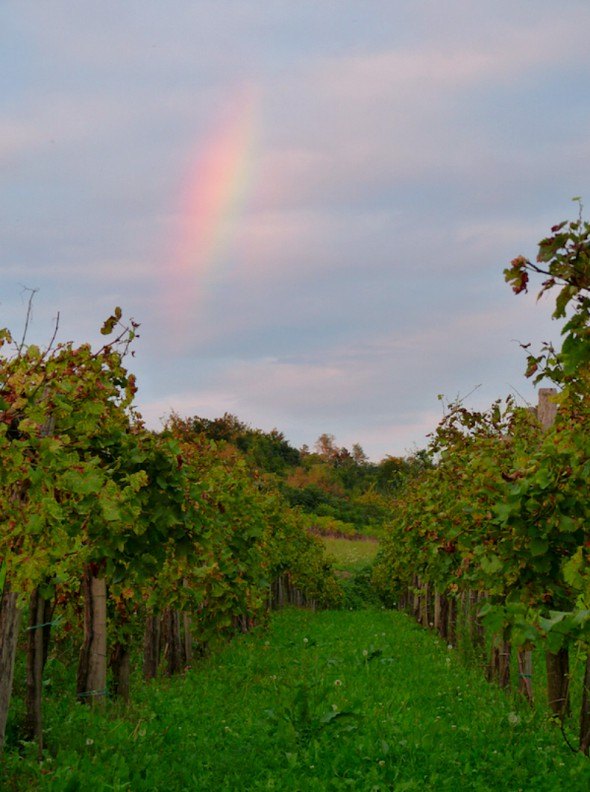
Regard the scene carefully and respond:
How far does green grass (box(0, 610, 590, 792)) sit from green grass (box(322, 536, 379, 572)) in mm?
37973

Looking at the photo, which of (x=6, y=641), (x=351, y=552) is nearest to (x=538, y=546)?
(x=6, y=641)

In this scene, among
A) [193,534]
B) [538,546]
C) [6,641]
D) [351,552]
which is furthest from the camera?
→ [351,552]

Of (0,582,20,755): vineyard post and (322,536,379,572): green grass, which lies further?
(322,536,379,572): green grass

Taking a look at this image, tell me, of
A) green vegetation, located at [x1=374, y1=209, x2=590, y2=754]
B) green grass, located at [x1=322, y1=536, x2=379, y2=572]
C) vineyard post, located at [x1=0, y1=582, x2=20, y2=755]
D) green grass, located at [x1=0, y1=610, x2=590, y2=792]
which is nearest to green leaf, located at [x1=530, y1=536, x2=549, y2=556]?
green vegetation, located at [x1=374, y1=209, x2=590, y2=754]

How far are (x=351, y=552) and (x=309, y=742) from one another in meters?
52.4

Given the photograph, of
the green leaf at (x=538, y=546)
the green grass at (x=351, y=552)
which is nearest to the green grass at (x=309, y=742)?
the green leaf at (x=538, y=546)

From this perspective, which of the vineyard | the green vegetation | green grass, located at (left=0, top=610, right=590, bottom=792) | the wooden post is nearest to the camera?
the green vegetation

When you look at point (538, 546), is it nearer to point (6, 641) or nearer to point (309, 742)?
point (309, 742)

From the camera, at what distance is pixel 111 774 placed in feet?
21.8

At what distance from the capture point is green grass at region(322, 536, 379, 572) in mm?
53844

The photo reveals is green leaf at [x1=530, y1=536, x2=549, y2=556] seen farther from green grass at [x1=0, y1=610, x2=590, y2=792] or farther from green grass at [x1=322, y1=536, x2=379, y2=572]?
green grass at [x1=322, y1=536, x2=379, y2=572]

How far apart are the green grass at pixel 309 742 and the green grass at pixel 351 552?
125ft

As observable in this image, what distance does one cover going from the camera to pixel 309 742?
793cm

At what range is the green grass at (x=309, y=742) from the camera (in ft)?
22.6
